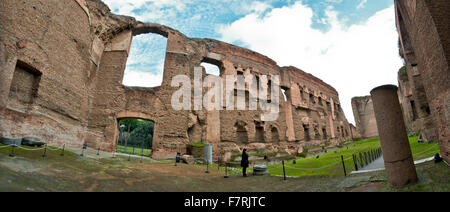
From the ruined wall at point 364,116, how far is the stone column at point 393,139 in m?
32.8

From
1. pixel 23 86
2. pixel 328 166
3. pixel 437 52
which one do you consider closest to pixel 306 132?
pixel 328 166

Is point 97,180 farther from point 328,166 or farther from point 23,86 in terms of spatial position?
point 328,166

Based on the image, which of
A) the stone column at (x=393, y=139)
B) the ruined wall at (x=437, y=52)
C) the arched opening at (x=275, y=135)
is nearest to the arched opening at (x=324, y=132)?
the arched opening at (x=275, y=135)

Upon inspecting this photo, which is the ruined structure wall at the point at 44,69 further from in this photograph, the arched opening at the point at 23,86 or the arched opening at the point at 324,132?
the arched opening at the point at 324,132

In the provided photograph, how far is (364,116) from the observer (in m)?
32.4

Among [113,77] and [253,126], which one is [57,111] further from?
[253,126]

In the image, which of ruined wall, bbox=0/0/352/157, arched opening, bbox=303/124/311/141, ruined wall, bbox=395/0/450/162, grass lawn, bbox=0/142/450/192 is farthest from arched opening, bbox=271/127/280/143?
ruined wall, bbox=395/0/450/162

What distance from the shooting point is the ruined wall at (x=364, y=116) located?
31319 mm

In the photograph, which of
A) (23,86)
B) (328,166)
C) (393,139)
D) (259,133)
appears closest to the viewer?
(393,139)

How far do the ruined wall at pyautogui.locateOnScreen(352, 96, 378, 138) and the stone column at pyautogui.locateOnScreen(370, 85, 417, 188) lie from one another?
32769mm

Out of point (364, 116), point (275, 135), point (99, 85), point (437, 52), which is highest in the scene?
point (364, 116)

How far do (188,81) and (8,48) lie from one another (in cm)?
793

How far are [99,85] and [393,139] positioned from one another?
43.7 feet
